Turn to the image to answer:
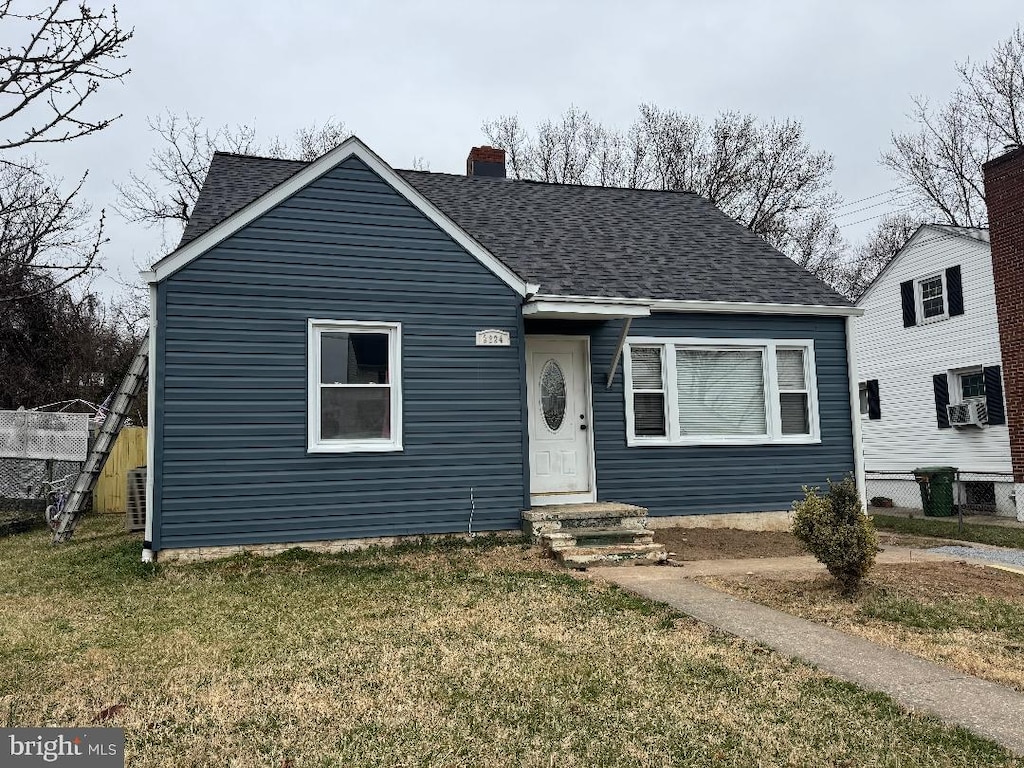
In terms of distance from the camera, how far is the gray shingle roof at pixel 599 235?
10.7m

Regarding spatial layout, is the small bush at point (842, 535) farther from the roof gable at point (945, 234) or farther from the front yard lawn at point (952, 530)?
the roof gable at point (945, 234)

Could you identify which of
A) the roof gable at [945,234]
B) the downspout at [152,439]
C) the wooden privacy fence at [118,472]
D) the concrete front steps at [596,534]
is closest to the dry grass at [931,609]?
the concrete front steps at [596,534]

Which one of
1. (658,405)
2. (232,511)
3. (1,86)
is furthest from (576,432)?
(1,86)

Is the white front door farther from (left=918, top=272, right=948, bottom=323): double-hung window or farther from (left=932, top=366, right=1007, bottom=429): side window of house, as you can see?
(left=918, top=272, right=948, bottom=323): double-hung window

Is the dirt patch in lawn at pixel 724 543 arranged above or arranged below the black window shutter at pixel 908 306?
below

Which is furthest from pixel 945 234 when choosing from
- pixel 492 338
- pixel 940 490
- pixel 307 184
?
pixel 307 184

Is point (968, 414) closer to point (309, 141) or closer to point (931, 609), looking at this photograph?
point (931, 609)

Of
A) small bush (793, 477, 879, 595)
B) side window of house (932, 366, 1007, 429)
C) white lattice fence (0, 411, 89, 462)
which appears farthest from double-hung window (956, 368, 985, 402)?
white lattice fence (0, 411, 89, 462)

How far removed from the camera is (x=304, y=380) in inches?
341

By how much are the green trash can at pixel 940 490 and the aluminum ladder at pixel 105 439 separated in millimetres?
15579

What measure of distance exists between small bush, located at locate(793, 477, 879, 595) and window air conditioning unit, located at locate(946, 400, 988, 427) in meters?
12.4

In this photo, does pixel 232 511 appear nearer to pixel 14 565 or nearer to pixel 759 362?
pixel 14 565

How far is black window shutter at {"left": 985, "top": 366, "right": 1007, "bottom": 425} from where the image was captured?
1628 centimetres

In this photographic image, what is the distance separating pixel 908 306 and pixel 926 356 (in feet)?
4.64
